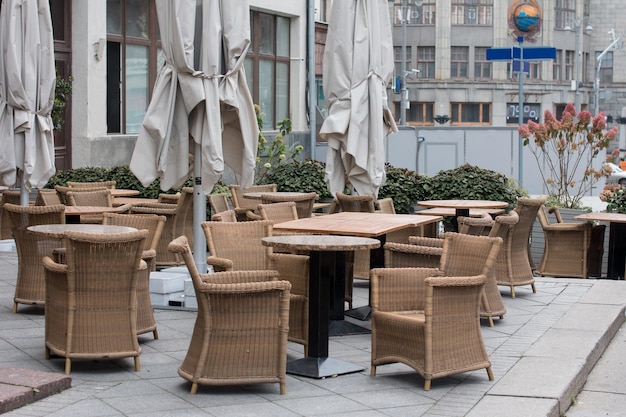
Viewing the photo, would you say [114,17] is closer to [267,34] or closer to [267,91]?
[267,34]

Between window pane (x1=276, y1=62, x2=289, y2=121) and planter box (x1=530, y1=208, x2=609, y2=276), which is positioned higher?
window pane (x1=276, y1=62, x2=289, y2=121)

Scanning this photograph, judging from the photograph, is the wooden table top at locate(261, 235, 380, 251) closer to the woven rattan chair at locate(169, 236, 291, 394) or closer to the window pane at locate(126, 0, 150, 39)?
the woven rattan chair at locate(169, 236, 291, 394)

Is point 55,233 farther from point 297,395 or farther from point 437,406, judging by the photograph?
point 437,406

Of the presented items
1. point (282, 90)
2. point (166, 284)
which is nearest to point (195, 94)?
point (166, 284)

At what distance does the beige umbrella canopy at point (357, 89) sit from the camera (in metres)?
11.3

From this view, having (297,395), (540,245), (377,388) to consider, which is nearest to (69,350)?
(297,395)

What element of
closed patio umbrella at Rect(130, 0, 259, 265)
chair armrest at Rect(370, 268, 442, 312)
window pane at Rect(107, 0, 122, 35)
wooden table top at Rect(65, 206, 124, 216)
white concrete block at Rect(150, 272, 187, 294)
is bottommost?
white concrete block at Rect(150, 272, 187, 294)

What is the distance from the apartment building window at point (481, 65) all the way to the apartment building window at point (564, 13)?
6.57m

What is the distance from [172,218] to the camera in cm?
1212

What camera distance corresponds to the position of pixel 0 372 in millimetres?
6727

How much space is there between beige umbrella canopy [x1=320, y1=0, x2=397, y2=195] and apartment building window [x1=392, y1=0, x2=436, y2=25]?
214 feet

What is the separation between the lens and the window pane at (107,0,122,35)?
2142 cm

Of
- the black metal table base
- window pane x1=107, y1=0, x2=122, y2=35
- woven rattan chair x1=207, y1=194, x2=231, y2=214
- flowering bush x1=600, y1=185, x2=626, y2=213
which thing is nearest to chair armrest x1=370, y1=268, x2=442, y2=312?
the black metal table base

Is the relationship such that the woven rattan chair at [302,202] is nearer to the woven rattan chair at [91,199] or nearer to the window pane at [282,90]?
the woven rattan chair at [91,199]
